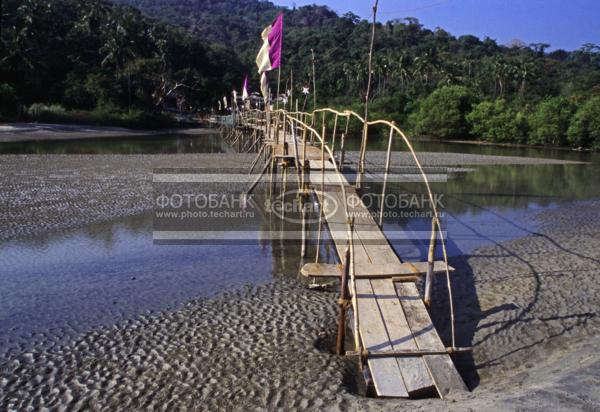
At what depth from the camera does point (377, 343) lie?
5.43 m

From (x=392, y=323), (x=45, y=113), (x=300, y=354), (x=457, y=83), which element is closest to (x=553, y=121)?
(x=457, y=83)

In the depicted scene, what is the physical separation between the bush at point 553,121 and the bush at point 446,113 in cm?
830

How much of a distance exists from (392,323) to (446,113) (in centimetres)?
5126

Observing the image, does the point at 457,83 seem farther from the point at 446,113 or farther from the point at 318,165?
the point at 318,165

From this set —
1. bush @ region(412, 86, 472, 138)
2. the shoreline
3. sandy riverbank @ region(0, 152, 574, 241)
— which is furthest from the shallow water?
bush @ region(412, 86, 472, 138)

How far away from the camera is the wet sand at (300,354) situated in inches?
194

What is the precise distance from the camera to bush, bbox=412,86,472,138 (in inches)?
2124

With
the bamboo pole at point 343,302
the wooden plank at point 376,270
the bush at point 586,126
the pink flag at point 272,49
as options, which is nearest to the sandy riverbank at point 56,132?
the pink flag at point 272,49

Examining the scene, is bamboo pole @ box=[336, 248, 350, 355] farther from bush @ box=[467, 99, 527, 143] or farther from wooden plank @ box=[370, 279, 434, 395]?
bush @ box=[467, 99, 527, 143]

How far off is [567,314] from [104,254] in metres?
7.96

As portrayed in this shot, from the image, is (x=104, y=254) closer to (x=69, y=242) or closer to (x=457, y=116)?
(x=69, y=242)

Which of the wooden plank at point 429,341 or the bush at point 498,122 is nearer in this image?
the wooden plank at point 429,341

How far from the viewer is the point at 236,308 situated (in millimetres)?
7344

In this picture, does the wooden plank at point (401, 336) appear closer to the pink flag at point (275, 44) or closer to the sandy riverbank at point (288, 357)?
the sandy riverbank at point (288, 357)
